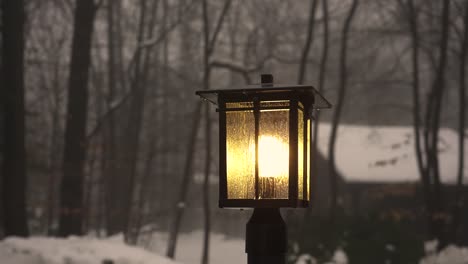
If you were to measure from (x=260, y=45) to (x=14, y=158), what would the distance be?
10.8 m

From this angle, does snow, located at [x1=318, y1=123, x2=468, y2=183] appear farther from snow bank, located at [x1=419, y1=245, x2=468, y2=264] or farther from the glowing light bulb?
the glowing light bulb

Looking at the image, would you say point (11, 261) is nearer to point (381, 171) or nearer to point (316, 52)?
point (381, 171)

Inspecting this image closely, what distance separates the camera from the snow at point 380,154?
72.6 feet

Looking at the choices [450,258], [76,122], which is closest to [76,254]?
[450,258]

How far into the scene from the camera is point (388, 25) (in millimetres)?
19328

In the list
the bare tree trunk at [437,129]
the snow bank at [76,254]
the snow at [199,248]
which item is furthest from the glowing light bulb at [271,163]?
the snow at [199,248]

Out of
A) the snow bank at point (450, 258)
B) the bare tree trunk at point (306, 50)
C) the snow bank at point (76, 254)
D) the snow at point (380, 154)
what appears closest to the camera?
the snow bank at point (76, 254)

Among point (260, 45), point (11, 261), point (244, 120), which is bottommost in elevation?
point (11, 261)

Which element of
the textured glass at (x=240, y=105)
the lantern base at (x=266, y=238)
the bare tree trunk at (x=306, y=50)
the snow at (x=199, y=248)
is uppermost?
the bare tree trunk at (x=306, y=50)

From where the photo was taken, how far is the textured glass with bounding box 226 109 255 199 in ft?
11.6

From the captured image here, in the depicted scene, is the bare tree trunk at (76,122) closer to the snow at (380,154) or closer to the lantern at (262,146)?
the snow at (380,154)

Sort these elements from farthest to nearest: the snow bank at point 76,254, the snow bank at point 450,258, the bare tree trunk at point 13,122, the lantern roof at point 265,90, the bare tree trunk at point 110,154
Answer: the bare tree trunk at point 110,154 → the bare tree trunk at point 13,122 → the snow bank at point 450,258 → the snow bank at point 76,254 → the lantern roof at point 265,90

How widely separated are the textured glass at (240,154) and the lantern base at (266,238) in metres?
0.15

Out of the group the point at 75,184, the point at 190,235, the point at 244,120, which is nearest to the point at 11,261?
the point at 244,120
